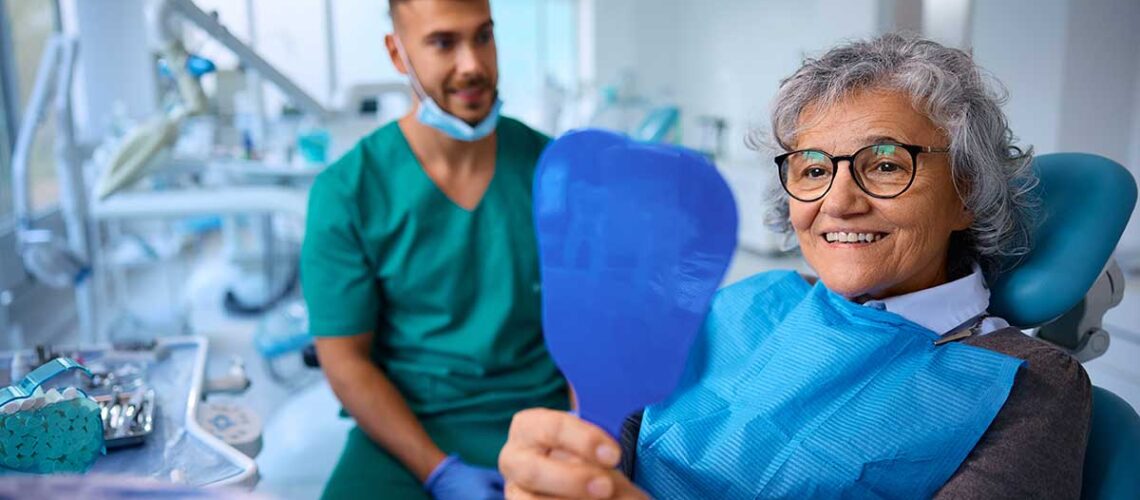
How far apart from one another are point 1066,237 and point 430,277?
97cm

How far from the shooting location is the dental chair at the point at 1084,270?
3.03ft

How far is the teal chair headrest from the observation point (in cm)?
99

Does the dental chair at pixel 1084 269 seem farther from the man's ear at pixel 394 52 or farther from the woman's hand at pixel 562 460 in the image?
the man's ear at pixel 394 52

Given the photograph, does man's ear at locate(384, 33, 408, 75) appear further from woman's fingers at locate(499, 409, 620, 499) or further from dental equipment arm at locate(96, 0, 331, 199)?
woman's fingers at locate(499, 409, 620, 499)

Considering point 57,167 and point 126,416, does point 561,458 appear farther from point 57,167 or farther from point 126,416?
point 57,167

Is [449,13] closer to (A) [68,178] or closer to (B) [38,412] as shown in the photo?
(B) [38,412]

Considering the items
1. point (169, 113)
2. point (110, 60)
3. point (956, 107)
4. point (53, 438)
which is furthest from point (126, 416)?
point (110, 60)

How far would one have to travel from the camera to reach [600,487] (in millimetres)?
612

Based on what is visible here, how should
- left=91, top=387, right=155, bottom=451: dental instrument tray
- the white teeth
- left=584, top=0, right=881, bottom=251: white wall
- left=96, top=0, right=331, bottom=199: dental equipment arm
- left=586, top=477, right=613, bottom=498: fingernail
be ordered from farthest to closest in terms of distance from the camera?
left=584, top=0, right=881, bottom=251: white wall → left=96, top=0, right=331, bottom=199: dental equipment arm → left=91, top=387, right=155, bottom=451: dental instrument tray → the white teeth → left=586, top=477, right=613, bottom=498: fingernail

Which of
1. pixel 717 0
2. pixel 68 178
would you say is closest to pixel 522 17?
pixel 717 0

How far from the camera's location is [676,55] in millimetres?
6250

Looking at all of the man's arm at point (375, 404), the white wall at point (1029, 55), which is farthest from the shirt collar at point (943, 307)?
the man's arm at point (375, 404)

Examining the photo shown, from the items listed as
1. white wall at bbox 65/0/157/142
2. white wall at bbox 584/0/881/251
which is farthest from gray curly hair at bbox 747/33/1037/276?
white wall at bbox 65/0/157/142

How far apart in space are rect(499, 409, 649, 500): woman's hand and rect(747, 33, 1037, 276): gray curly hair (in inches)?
20.6
